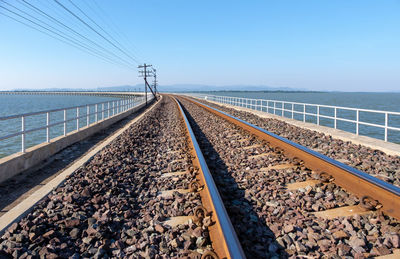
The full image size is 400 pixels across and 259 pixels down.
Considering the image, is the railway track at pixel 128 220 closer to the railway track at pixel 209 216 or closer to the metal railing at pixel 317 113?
the railway track at pixel 209 216

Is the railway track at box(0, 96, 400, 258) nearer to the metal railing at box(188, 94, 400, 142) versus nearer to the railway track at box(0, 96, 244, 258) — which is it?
the railway track at box(0, 96, 244, 258)

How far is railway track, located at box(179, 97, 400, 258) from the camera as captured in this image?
10.3 ft

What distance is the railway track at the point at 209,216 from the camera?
10.4ft

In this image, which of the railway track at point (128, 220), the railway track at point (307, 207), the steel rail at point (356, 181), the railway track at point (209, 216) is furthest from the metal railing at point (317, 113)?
the railway track at point (128, 220)

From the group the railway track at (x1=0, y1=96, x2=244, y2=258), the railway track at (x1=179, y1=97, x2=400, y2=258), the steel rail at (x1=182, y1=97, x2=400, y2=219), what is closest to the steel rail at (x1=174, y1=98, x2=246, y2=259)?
the railway track at (x1=0, y1=96, x2=244, y2=258)

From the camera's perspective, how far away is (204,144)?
370 inches

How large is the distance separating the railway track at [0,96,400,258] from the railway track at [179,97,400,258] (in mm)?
13

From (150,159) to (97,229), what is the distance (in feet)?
13.4

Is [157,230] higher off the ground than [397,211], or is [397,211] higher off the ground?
[397,211]

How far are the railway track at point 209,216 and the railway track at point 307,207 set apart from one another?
1 centimetres

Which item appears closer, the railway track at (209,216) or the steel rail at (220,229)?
the steel rail at (220,229)

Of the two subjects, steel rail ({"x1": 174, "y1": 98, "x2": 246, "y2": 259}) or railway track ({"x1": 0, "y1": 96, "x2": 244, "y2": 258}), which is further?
railway track ({"x1": 0, "y1": 96, "x2": 244, "y2": 258})

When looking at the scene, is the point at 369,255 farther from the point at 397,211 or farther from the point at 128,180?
the point at 128,180

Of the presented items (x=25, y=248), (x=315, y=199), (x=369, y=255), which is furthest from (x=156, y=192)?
(x=369, y=255)
